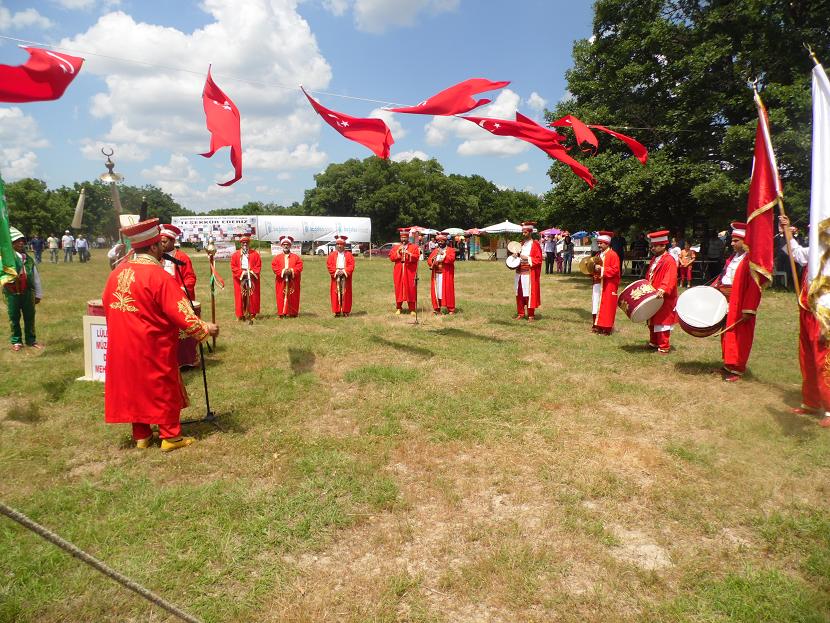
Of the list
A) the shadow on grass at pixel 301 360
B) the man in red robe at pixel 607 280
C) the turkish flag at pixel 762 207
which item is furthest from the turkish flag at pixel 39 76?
the man in red robe at pixel 607 280

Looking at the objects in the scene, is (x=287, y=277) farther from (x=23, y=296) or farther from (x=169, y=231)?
(x=23, y=296)

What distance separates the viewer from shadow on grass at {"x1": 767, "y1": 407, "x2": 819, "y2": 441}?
5.14 m

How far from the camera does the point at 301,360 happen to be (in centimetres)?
824

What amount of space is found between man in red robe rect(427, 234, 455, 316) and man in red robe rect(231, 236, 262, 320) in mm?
4134

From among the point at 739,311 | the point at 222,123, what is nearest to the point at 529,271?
the point at 739,311

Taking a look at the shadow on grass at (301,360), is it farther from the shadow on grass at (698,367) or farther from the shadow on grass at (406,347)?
the shadow on grass at (698,367)

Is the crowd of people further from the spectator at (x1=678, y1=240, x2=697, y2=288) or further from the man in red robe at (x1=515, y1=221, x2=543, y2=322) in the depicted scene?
the spectator at (x1=678, y1=240, x2=697, y2=288)

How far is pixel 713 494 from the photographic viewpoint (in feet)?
13.5

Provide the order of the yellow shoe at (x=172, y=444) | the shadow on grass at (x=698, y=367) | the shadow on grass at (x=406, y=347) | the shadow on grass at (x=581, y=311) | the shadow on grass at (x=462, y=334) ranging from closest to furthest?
the yellow shoe at (x=172, y=444) < the shadow on grass at (x=698, y=367) < the shadow on grass at (x=406, y=347) < the shadow on grass at (x=462, y=334) < the shadow on grass at (x=581, y=311)

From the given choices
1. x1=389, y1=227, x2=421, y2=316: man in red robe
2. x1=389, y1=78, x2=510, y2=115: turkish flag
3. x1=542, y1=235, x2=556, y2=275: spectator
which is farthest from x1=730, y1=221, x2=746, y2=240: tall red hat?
x1=542, y1=235, x2=556, y2=275: spectator

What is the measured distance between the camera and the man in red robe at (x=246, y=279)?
37.0 feet

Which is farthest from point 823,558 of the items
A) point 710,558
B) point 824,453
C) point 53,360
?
point 53,360

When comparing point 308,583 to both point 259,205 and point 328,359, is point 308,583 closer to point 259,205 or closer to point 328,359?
point 328,359

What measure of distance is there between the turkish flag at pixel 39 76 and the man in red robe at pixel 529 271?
8834 mm
